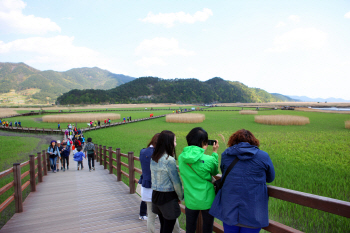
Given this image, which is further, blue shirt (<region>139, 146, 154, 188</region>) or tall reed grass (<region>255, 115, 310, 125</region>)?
tall reed grass (<region>255, 115, 310, 125</region>)

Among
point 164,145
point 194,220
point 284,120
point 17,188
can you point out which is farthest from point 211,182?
point 284,120

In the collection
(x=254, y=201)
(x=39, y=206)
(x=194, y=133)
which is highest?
(x=194, y=133)

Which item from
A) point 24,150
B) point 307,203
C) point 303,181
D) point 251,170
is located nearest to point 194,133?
point 251,170

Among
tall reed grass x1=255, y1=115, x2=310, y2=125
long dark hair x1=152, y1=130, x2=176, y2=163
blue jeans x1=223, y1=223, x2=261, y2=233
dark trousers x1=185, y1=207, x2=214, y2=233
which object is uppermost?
long dark hair x1=152, y1=130, x2=176, y2=163

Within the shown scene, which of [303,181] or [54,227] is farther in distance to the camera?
[303,181]

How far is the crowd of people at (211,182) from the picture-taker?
221 centimetres

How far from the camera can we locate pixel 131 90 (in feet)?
593

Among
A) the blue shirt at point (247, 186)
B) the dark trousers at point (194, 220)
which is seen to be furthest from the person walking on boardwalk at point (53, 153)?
the blue shirt at point (247, 186)

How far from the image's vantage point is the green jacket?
2.56 metres

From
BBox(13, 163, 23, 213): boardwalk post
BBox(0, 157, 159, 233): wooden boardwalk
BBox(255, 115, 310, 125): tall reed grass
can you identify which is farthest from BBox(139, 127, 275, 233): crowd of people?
BBox(255, 115, 310, 125): tall reed grass

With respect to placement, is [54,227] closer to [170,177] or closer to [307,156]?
[170,177]

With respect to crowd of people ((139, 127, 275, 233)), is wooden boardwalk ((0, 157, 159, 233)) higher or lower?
lower

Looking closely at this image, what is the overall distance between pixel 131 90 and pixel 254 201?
184 meters

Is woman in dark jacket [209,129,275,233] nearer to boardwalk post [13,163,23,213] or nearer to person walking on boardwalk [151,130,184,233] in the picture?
person walking on boardwalk [151,130,184,233]
